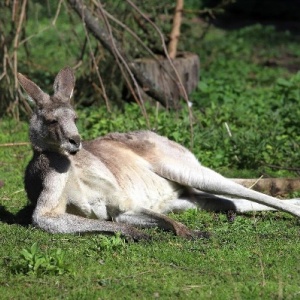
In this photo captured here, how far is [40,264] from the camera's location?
5246mm

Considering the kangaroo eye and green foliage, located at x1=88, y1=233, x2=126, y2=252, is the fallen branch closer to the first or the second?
the kangaroo eye

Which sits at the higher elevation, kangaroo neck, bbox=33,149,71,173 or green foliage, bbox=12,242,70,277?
kangaroo neck, bbox=33,149,71,173

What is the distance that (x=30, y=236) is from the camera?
6.10 metres

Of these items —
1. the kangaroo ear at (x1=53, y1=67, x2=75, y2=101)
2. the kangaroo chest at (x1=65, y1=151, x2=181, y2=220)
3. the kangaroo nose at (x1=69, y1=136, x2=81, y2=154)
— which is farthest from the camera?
the kangaroo ear at (x1=53, y1=67, x2=75, y2=101)

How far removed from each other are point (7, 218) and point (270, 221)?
80.6 inches

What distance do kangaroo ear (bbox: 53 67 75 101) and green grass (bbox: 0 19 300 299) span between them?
1.01 meters

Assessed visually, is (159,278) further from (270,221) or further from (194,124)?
(194,124)

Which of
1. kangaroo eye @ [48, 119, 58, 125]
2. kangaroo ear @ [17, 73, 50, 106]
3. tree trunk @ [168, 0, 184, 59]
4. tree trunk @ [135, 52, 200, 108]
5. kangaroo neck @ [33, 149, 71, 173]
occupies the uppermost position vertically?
kangaroo ear @ [17, 73, 50, 106]

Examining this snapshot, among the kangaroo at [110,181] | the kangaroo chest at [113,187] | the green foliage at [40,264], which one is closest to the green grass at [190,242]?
the green foliage at [40,264]

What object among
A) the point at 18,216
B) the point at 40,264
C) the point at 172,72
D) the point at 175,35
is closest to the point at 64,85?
the point at 18,216

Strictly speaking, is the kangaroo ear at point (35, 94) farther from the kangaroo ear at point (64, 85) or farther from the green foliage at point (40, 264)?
the green foliage at point (40, 264)

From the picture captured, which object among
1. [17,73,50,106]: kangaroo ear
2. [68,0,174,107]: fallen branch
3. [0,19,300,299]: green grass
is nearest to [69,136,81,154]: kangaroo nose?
[17,73,50,106]: kangaroo ear

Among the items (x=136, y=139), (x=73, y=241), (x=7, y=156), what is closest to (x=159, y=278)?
(x=73, y=241)

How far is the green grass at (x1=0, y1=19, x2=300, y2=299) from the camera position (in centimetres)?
511
